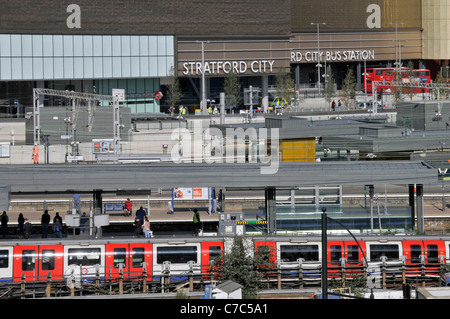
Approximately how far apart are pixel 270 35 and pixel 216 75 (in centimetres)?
747

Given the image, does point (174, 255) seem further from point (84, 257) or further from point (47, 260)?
point (47, 260)

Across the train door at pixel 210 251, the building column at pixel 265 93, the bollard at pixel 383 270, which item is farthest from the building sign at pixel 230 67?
the bollard at pixel 383 270

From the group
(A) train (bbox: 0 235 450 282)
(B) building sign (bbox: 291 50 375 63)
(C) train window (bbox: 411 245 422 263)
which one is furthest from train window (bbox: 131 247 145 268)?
(B) building sign (bbox: 291 50 375 63)

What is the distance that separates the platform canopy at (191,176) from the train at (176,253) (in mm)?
4184

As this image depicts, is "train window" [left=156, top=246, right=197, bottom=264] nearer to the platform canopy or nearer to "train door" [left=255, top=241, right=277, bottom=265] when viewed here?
"train door" [left=255, top=241, right=277, bottom=265]

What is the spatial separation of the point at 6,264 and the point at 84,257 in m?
2.36

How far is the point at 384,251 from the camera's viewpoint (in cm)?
2800

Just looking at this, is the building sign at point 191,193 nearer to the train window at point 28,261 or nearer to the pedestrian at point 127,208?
the pedestrian at point 127,208

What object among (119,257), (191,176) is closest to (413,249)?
(191,176)

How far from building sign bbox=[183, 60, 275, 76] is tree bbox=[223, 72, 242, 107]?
146 cm

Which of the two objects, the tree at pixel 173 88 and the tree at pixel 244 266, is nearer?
the tree at pixel 244 266

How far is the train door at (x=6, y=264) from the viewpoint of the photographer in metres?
26.9
